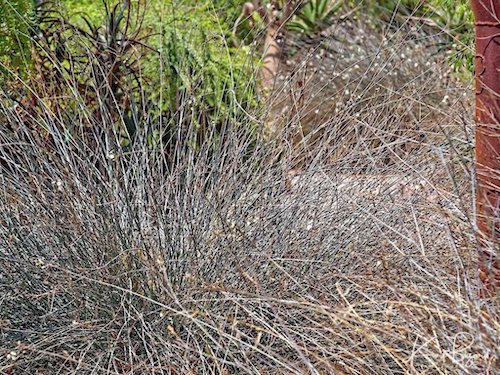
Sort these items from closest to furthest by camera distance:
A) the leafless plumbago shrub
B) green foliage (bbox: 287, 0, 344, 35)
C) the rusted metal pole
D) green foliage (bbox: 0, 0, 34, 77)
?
the leafless plumbago shrub → the rusted metal pole → green foliage (bbox: 0, 0, 34, 77) → green foliage (bbox: 287, 0, 344, 35)

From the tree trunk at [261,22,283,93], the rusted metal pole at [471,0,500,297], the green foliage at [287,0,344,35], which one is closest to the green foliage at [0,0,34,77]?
the tree trunk at [261,22,283,93]

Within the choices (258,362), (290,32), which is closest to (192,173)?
(258,362)

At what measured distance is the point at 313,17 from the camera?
1008 centimetres

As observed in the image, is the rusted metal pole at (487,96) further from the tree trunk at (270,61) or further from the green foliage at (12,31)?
the green foliage at (12,31)

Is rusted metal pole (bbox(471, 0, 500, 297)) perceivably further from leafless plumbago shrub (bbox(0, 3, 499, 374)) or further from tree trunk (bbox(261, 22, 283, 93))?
tree trunk (bbox(261, 22, 283, 93))

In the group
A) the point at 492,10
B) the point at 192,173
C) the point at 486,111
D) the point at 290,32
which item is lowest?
the point at 290,32

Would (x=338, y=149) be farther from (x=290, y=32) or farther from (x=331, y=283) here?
(x=290, y=32)

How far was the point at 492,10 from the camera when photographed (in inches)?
94.0

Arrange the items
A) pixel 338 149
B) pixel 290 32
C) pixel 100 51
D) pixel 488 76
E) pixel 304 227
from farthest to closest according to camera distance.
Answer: pixel 290 32 → pixel 100 51 → pixel 338 149 → pixel 304 227 → pixel 488 76

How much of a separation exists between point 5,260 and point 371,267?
1.14 meters

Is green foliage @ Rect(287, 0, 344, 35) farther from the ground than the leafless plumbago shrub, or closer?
closer

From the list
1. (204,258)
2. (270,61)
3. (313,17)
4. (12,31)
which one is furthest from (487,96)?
(313,17)

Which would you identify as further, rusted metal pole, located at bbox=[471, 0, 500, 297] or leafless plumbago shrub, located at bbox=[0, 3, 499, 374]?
rusted metal pole, located at bbox=[471, 0, 500, 297]

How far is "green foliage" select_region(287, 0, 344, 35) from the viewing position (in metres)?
9.91
